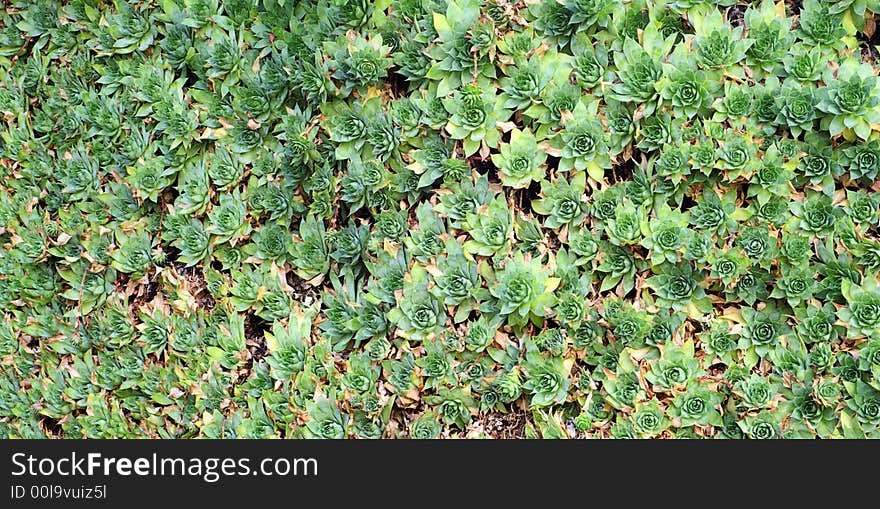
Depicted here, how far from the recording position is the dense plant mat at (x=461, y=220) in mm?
2332

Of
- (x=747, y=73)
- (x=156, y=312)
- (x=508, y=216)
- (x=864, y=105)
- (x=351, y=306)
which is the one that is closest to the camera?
(x=864, y=105)

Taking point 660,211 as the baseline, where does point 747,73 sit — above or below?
above

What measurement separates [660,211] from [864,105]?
588 mm

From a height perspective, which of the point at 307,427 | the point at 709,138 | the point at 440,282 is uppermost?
the point at 709,138

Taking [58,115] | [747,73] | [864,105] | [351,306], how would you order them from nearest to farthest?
[864,105] < [747,73] < [351,306] < [58,115]

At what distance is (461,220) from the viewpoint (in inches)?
101

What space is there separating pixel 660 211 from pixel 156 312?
1.79 metres

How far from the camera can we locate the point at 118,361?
3133 millimetres

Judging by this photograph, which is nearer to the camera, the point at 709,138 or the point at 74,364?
the point at 709,138

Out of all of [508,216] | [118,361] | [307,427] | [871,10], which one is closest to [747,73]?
[871,10]

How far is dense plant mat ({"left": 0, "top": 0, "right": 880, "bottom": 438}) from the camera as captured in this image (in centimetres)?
233

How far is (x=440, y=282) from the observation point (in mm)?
2559

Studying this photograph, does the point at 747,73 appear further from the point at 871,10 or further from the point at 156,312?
the point at 156,312

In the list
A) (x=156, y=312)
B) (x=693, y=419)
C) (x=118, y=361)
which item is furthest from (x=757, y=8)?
(x=118, y=361)
